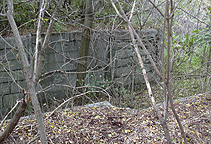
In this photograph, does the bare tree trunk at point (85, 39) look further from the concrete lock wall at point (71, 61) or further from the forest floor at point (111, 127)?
the forest floor at point (111, 127)

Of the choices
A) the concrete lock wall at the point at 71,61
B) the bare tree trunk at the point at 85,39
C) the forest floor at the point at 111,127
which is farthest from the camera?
the bare tree trunk at the point at 85,39

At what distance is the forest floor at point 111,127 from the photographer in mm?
2748

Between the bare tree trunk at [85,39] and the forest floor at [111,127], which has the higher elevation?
the bare tree trunk at [85,39]

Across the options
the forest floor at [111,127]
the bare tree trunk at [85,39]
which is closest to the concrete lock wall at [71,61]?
the bare tree trunk at [85,39]

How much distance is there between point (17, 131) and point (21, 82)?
7.58 ft

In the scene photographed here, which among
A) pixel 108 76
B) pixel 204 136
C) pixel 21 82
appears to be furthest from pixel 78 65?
pixel 204 136

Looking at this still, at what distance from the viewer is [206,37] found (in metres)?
3.74

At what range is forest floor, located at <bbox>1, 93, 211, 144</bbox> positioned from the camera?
2748 mm

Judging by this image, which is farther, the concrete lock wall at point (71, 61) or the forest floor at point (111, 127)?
the concrete lock wall at point (71, 61)

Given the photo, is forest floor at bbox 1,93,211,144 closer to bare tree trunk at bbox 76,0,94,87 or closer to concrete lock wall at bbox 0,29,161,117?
concrete lock wall at bbox 0,29,161,117

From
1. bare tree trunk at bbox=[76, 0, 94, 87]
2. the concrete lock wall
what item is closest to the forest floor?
the concrete lock wall

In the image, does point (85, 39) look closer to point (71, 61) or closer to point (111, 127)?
point (71, 61)

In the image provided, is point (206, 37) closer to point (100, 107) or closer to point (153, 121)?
point (153, 121)

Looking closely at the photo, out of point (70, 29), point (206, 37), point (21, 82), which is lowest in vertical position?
point (21, 82)
